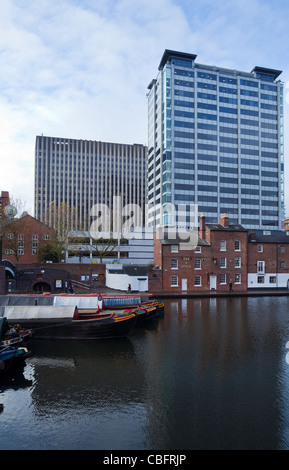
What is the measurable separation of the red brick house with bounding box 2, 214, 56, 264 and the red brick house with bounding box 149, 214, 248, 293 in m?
21.6

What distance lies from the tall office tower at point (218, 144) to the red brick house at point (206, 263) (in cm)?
4019

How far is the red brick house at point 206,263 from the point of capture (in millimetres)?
44844

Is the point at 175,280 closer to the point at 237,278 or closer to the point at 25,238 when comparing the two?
the point at 237,278

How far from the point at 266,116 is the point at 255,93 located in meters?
7.59

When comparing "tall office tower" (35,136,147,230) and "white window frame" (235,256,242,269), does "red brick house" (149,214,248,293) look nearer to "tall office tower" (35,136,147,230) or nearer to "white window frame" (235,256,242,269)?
"white window frame" (235,256,242,269)

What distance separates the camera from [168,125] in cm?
8850

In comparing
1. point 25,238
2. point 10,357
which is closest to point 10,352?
point 10,357

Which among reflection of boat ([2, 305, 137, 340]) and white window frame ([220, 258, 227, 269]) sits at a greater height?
white window frame ([220, 258, 227, 269])

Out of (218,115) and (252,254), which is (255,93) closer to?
(218,115)

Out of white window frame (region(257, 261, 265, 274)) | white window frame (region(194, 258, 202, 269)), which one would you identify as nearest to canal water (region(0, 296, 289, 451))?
white window frame (region(194, 258, 202, 269))

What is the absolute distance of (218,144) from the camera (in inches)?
3593

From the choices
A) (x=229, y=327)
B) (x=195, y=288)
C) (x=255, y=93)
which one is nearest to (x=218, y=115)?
(x=255, y=93)

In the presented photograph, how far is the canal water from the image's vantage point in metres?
10.5

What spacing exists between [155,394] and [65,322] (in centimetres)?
1028
